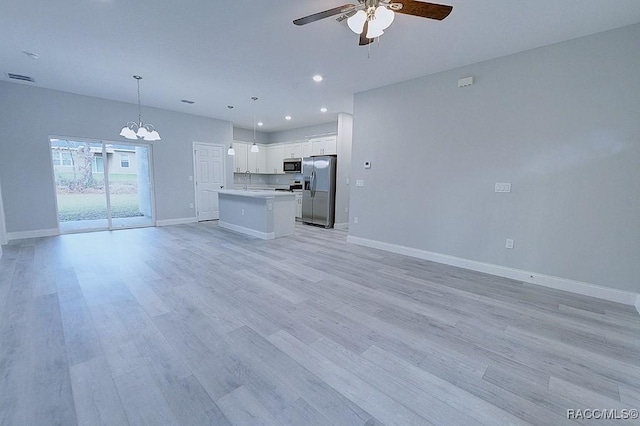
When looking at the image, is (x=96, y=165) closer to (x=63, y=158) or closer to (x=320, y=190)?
(x=63, y=158)

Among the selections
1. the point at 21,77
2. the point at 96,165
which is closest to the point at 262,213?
the point at 21,77

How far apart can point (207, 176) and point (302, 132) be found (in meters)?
3.20

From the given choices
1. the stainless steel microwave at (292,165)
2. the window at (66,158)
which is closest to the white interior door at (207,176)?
the stainless steel microwave at (292,165)

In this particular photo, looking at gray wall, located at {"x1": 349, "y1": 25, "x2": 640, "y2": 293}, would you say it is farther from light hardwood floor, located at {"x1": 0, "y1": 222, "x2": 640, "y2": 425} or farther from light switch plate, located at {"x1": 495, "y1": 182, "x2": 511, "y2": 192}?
light hardwood floor, located at {"x1": 0, "y1": 222, "x2": 640, "y2": 425}

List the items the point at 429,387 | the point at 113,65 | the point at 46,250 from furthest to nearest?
the point at 46,250 < the point at 113,65 < the point at 429,387

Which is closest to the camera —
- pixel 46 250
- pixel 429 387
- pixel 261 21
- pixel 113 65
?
pixel 429 387

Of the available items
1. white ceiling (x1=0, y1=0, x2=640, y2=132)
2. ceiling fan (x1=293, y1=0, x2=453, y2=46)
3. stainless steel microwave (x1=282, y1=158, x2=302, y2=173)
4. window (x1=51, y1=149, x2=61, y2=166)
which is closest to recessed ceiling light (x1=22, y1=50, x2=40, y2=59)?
white ceiling (x1=0, y1=0, x2=640, y2=132)

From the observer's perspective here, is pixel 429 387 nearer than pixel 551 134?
Yes

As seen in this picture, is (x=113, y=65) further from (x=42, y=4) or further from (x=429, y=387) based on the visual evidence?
(x=429, y=387)

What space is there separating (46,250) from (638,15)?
27.2 feet

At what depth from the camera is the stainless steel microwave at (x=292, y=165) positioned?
25.7ft

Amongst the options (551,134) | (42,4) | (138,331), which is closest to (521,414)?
(138,331)

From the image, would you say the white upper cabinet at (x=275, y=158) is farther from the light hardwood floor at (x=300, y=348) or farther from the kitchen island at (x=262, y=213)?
the light hardwood floor at (x=300, y=348)

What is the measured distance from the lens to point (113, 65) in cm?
382
